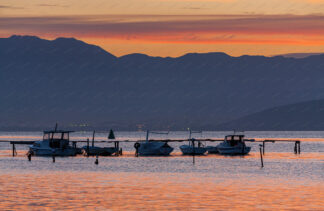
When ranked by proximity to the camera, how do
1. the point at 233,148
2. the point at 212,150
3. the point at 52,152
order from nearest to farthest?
the point at 52,152 → the point at 233,148 → the point at 212,150

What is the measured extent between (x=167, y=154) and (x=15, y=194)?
9373cm

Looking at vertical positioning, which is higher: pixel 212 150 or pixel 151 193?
pixel 212 150

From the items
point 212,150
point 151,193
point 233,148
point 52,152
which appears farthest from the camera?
point 212,150

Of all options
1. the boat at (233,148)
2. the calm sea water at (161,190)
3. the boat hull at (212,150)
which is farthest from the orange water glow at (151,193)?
the boat hull at (212,150)

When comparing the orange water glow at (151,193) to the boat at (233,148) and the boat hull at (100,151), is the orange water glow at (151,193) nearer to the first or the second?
the boat hull at (100,151)

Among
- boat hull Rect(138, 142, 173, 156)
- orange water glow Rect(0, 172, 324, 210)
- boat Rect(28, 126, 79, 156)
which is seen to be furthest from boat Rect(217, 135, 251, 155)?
orange water glow Rect(0, 172, 324, 210)

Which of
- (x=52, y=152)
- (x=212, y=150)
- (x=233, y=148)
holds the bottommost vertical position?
(x=52, y=152)

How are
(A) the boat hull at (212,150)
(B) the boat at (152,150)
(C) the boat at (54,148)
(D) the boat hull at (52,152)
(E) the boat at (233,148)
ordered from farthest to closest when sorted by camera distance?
(A) the boat hull at (212,150) < (E) the boat at (233,148) < (B) the boat at (152,150) < (C) the boat at (54,148) < (D) the boat hull at (52,152)

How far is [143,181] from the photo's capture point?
8025 cm

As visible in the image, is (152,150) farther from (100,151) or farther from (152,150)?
(100,151)

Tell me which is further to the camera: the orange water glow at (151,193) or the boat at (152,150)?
the boat at (152,150)

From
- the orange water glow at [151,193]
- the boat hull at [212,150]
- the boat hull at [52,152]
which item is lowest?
the orange water glow at [151,193]

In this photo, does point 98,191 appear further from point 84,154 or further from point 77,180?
point 84,154

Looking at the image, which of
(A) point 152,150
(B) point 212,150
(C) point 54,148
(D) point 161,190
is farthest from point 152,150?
(D) point 161,190
